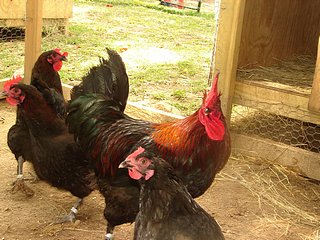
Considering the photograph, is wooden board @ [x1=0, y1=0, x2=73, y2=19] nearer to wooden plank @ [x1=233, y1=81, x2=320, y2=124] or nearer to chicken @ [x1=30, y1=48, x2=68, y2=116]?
chicken @ [x1=30, y1=48, x2=68, y2=116]

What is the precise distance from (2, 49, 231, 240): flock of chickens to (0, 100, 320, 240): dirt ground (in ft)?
0.54

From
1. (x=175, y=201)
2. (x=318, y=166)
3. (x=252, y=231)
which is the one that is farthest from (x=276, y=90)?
(x=175, y=201)

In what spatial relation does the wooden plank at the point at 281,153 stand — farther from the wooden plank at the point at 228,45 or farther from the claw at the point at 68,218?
the claw at the point at 68,218

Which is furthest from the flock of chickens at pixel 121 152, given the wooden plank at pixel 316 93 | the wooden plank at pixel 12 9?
the wooden plank at pixel 12 9

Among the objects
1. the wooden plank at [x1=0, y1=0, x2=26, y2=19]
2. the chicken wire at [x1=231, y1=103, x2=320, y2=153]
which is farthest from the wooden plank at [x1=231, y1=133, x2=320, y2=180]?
the wooden plank at [x1=0, y1=0, x2=26, y2=19]

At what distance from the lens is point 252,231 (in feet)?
11.6

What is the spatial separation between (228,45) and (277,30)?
3.77ft

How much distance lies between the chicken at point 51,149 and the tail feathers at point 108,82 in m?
0.31

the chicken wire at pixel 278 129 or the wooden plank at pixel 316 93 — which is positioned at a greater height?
the wooden plank at pixel 316 93

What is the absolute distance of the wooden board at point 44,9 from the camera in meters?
7.78

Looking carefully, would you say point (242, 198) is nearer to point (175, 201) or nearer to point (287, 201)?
point (287, 201)

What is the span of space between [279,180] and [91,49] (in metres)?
4.89

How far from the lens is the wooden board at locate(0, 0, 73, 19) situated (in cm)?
778

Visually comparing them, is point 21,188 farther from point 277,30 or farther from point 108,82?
point 277,30
